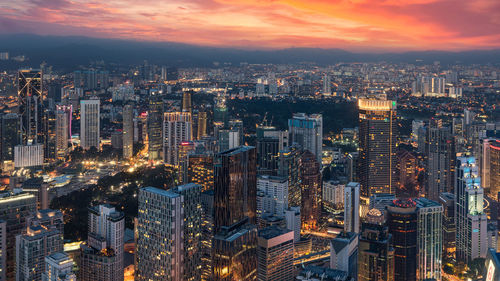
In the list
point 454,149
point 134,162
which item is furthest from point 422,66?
point 134,162

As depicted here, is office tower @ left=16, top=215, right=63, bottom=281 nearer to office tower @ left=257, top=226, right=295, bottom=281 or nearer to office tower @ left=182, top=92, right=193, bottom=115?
office tower @ left=257, top=226, right=295, bottom=281

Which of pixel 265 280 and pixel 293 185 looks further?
pixel 293 185

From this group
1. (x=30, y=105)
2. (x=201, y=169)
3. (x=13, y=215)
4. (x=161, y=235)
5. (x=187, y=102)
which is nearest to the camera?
(x=161, y=235)

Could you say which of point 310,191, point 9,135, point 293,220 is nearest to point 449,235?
point 293,220

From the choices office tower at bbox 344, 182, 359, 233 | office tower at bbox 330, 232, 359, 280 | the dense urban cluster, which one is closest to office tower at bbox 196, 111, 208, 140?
the dense urban cluster

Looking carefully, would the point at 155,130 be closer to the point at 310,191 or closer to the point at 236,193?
the point at 310,191

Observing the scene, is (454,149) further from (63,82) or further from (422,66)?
(63,82)

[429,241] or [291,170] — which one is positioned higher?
[291,170]
